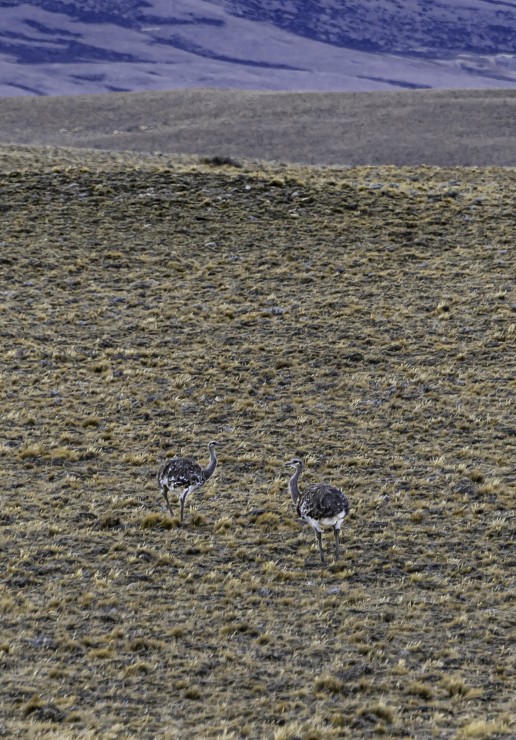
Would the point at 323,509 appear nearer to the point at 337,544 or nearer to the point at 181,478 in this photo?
the point at 337,544

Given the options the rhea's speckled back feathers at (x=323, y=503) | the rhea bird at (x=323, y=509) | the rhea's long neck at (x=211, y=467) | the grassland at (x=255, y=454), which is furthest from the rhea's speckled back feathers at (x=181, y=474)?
the rhea's speckled back feathers at (x=323, y=503)

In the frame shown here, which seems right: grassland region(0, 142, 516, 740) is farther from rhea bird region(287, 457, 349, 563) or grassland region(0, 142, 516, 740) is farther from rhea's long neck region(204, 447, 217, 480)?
rhea's long neck region(204, 447, 217, 480)

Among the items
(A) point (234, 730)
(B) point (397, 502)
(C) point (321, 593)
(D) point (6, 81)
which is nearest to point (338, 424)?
(B) point (397, 502)

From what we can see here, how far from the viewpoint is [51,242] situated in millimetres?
33250

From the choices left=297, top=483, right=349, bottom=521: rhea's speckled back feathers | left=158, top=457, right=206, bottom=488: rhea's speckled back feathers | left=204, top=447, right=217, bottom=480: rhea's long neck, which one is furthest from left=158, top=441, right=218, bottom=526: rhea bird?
left=297, top=483, right=349, bottom=521: rhea's speckled back feathers

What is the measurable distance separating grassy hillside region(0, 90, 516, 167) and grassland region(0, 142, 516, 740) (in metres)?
32.2

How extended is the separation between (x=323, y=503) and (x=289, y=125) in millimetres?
71058

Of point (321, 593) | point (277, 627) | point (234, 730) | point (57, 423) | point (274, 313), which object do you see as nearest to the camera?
point (234, 730)

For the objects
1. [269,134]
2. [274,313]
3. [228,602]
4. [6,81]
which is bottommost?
[6,81]

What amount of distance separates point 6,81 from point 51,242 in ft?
556

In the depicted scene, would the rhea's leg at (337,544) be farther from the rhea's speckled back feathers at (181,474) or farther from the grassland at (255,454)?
the rhea's speckled back feathers at (181,474)

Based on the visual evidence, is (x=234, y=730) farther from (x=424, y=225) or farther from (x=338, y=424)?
(x=424, y=225)

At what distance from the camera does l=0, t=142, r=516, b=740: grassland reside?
35.8ft

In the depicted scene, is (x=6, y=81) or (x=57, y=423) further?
(x=6, y=81)
